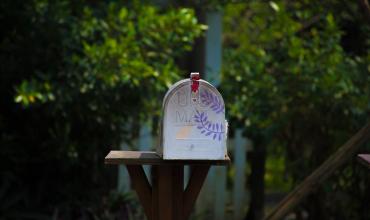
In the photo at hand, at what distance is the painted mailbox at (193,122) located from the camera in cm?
300

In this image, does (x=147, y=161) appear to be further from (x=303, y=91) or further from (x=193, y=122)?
(x=303, y=91)

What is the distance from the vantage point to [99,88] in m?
4.98

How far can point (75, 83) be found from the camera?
4977mm

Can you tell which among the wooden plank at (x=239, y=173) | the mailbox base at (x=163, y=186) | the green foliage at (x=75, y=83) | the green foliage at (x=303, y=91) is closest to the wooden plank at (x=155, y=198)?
the mailbox base at (x=163, y=186)

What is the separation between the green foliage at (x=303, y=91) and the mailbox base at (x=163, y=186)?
7.25 feet

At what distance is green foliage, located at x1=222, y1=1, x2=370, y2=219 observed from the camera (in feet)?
17.5

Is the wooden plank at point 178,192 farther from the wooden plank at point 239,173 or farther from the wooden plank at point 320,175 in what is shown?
the wooden plank at point 239,173

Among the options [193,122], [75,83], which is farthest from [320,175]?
[75,83]

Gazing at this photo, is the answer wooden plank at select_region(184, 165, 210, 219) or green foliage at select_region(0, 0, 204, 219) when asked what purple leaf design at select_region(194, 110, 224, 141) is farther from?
green foliage at select_region(0, 0, 204, 219)

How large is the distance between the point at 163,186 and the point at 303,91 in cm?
247

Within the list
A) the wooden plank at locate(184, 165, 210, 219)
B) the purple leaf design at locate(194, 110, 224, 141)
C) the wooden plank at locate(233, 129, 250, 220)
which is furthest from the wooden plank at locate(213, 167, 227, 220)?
the purple leaf design at locate(194, 110, 224, 141)

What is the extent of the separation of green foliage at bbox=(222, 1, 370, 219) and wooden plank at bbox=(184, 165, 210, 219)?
2195mm

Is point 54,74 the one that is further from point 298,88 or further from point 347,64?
point 347,64

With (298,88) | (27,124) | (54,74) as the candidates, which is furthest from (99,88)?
(298,88)
